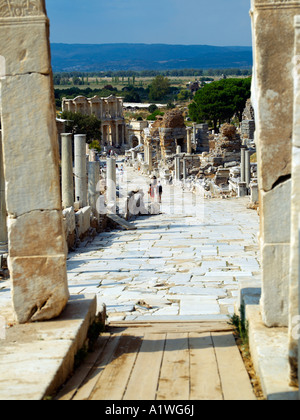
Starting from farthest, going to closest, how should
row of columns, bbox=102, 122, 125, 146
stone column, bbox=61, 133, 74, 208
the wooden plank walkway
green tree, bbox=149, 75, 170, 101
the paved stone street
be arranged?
green tree, bbox=149, 75, 170, 101
row of columns, bbox=102, 122, 125, 146
stone column, bbox=61, 133, 74, 208
the paved stone street
the wooden plank walkway

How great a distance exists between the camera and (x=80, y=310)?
18.5ft

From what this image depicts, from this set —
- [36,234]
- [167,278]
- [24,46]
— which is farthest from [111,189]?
[24,46]

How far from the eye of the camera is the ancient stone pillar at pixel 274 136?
193 inches

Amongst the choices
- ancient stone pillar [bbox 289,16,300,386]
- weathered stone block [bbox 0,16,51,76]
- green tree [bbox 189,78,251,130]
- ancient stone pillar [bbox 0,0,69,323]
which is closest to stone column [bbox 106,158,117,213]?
A: ancient stone pillar [bbox 0,0,69,323]

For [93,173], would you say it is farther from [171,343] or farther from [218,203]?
[171,343]

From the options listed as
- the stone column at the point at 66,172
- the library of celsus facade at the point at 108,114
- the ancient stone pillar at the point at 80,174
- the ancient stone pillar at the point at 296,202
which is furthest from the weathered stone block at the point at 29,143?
the library of celsus facade at the point at 108,114

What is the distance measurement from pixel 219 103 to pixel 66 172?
179ft

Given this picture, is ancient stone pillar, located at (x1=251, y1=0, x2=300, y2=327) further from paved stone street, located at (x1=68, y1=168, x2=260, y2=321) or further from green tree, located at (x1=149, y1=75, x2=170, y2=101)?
green tree, located at (x1=149, y1=75, x2=170, y2=101)

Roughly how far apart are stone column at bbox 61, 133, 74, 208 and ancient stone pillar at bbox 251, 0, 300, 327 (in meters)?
10.5

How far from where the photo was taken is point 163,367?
4.88m

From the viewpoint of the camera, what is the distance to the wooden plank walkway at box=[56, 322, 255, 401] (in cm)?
434

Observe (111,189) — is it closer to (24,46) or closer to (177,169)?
(24,46)

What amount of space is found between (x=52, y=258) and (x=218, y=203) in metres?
18.2
